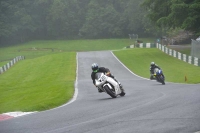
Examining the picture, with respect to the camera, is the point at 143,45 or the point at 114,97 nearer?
the point at 114,97

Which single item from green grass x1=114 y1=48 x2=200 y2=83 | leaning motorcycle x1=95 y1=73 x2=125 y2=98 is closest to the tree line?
green grass x1=114 y1=48 x2=200 y2=83

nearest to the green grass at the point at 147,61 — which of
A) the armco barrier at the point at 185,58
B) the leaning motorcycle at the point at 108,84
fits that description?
the armco barrier at the point at 185,58

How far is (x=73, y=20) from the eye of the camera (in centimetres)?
10681

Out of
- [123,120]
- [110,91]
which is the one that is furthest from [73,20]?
[123,120]

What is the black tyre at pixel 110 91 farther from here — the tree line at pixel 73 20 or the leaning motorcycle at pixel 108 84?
the tree line at pixel 73 20

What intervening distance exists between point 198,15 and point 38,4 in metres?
56.1

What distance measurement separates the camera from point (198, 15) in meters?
45.3

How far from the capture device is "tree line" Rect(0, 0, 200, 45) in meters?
85.6

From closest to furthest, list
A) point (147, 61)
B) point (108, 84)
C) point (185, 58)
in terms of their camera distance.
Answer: point (108, 84) < point (185, 58) < point (147, 61)

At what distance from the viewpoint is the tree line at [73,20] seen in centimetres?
8563

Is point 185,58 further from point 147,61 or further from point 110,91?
point 110,91

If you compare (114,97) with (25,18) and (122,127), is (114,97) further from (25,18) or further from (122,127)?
(25,18)

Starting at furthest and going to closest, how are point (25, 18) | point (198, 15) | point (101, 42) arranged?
point (101, 42)
point (25, 18)
point (198, 15)

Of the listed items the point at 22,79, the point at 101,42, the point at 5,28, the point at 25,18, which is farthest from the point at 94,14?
the point at 22,79
